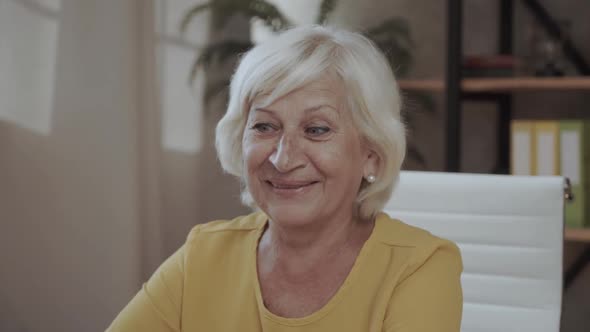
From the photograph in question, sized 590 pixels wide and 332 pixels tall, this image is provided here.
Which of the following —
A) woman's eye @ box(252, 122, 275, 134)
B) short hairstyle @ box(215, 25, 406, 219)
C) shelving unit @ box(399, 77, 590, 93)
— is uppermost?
shelving unit @ box(399, 77, 590, 93)

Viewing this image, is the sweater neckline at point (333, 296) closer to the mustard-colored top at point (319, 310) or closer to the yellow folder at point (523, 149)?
the mustard-colored top at point (319, 310)

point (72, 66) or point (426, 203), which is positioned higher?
point (72, 66)

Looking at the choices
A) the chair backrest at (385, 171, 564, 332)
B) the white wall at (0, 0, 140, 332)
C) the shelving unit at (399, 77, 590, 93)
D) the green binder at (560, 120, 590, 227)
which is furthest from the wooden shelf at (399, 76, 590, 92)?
the chair backrest at (385, 171, 564, 332)

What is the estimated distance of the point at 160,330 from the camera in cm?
151

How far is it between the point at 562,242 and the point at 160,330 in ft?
2.55

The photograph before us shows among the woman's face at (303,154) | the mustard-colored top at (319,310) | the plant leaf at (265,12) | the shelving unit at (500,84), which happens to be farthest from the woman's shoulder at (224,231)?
the plant leaf at (265,12)

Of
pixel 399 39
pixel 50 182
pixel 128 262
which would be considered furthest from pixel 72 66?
pixel 399 39

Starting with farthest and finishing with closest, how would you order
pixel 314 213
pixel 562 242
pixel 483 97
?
pixel 483 97, pixel 562 242, pixel 314 213

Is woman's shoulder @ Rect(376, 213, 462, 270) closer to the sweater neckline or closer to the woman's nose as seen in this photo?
the sweater neckline

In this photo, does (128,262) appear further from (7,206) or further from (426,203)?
(426,203)

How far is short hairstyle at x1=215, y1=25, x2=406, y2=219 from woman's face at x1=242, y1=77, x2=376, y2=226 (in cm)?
2

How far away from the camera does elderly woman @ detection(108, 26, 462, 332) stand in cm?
142

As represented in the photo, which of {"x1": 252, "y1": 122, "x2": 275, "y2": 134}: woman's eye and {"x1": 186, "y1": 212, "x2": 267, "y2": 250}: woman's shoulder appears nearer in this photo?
{"x1": 252, "y1": 122, "x2": 275, "y2": 134}: woman's eye

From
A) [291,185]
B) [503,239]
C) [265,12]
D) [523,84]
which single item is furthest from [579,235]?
[291,185]
